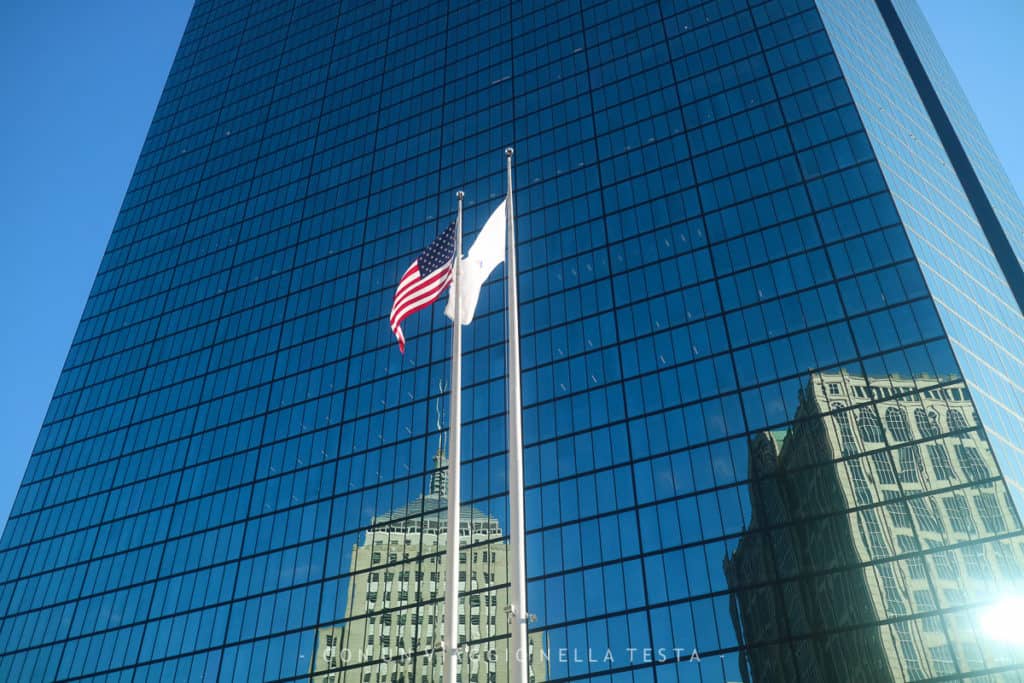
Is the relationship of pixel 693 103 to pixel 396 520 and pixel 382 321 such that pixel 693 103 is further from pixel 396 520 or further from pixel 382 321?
pixel 396 520

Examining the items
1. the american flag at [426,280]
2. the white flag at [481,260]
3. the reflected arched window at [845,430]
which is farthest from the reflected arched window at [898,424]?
the american flag at [426,280]

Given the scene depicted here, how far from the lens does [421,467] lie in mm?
72562

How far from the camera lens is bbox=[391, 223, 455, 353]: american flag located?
1203 inches

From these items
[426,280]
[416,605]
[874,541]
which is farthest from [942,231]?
[426,280]

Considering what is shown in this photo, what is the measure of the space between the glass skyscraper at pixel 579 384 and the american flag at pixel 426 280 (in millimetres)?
31250

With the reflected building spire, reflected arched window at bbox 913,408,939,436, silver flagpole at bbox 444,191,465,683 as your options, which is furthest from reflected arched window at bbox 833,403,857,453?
silver flagpole at bbox 444,191,465,683

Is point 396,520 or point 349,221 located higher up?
point 349,221

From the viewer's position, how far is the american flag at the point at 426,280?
30562mm

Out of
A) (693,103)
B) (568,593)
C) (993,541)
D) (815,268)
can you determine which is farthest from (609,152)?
(993,541)

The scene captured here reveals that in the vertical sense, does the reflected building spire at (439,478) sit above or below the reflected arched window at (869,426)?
above

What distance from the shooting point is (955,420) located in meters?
52.9

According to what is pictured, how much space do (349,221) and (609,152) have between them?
27614mm

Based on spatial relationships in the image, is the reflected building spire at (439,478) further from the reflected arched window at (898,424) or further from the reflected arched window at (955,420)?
the reflected arched window at (955,420)

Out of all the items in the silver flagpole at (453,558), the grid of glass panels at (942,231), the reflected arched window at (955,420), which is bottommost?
the silver flagpole at (453,558)
